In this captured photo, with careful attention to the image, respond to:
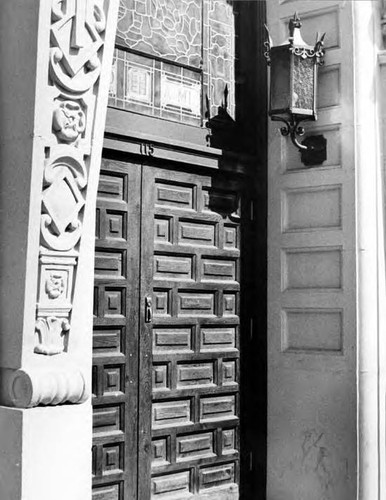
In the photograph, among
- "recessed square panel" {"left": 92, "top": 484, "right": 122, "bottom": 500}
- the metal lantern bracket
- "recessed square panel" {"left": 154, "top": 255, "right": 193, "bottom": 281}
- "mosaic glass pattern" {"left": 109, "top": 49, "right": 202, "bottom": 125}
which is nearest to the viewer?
"recessed square panel" {"left": 92, "top": 484, "right": 122, "bottom": 500}

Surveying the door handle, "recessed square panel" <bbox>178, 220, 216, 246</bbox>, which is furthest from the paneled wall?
the door handle

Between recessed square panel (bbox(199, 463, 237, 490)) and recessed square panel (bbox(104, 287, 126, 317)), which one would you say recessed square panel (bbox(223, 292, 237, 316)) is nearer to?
recessed square panel (bbox(104, 287, 126, 317))

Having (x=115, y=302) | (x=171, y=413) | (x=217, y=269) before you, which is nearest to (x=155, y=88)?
(x=217, y=269)

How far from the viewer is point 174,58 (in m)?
4.83

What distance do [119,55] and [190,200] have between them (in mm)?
929

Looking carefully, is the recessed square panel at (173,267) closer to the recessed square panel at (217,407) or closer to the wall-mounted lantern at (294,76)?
the recessed square panel at (217,407)

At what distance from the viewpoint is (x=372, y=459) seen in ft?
15.7

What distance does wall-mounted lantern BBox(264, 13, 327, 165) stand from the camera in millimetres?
4828

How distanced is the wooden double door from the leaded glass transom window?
1.35 ft

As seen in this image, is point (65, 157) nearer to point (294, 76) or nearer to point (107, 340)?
point (107, 340)

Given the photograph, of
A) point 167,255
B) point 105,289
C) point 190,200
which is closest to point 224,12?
point 190,200

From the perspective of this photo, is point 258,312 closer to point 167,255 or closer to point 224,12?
point 167,255

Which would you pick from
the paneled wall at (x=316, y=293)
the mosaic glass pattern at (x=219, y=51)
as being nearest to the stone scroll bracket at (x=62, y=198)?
the mosaic glass pattern at (x=219, y=51)

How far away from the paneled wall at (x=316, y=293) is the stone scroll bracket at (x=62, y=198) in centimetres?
172
